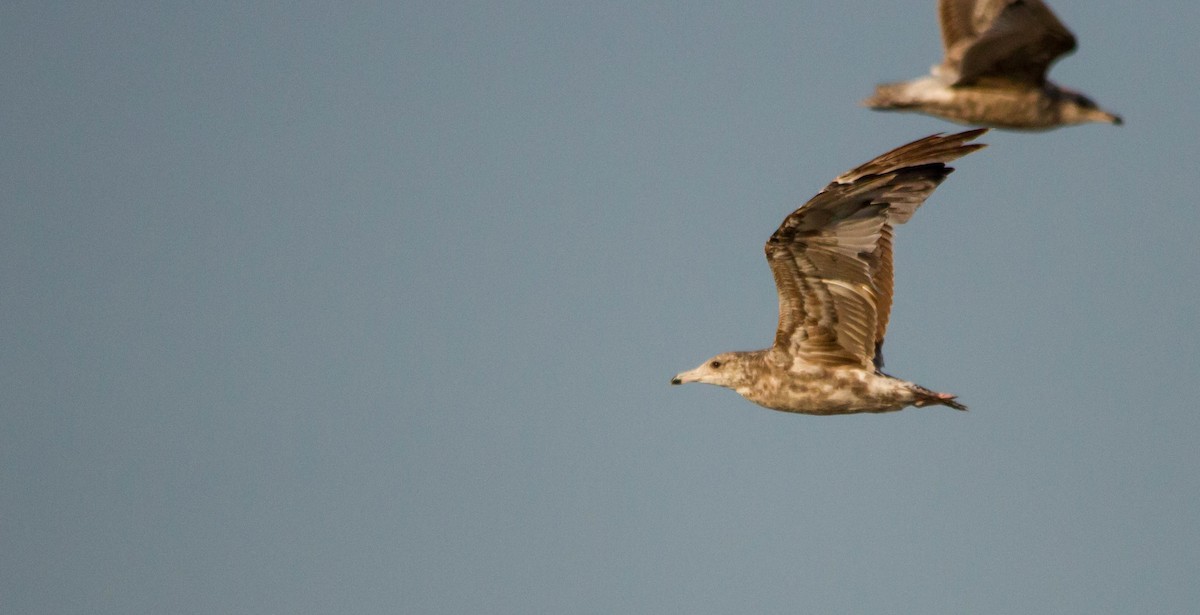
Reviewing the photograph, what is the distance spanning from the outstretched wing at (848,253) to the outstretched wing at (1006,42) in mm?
2570

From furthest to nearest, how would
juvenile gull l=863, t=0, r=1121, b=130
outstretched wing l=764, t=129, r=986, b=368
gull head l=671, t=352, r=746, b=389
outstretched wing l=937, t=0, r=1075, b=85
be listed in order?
1. gull head l=671, t=352, r=746, b=389
2. outstretched wing l=764, t=129, r=986, b=368
3. juvenile gull l=863, t=0, r=1121, b=130
4. outstretched wing l=937, t=0, r=1075, b=85

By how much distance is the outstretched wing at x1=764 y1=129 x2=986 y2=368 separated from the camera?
2303 cm

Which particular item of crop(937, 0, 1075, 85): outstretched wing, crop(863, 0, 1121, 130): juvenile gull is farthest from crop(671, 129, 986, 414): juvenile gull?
crop(937, 0, 1075, 85): outstretched wing

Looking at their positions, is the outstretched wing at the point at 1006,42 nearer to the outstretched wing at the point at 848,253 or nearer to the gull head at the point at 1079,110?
the gull head at the point at 1079,110

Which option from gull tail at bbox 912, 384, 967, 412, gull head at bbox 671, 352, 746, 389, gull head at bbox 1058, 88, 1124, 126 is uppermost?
gull head at bbox 1058, 88, 1124, 126

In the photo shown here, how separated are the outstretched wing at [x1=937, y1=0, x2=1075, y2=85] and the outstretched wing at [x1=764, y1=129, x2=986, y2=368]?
2570 mm

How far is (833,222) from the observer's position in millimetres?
23172

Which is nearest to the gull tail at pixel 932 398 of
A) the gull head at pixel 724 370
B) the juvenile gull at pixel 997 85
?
the gull head at pixel 724 370

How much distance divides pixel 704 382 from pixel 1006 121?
300 inches

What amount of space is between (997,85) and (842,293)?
4626mm

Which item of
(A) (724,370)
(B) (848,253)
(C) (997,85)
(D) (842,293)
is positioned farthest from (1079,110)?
(A) (724,370)

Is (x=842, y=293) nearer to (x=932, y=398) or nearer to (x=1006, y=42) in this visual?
(x=932, y=398)

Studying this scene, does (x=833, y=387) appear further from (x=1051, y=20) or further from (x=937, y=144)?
(x=1051, y=20)

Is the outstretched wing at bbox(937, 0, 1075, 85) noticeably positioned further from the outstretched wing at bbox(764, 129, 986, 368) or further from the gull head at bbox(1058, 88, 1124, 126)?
the outstretched wing at bbox(764, 129, 986, 368)
